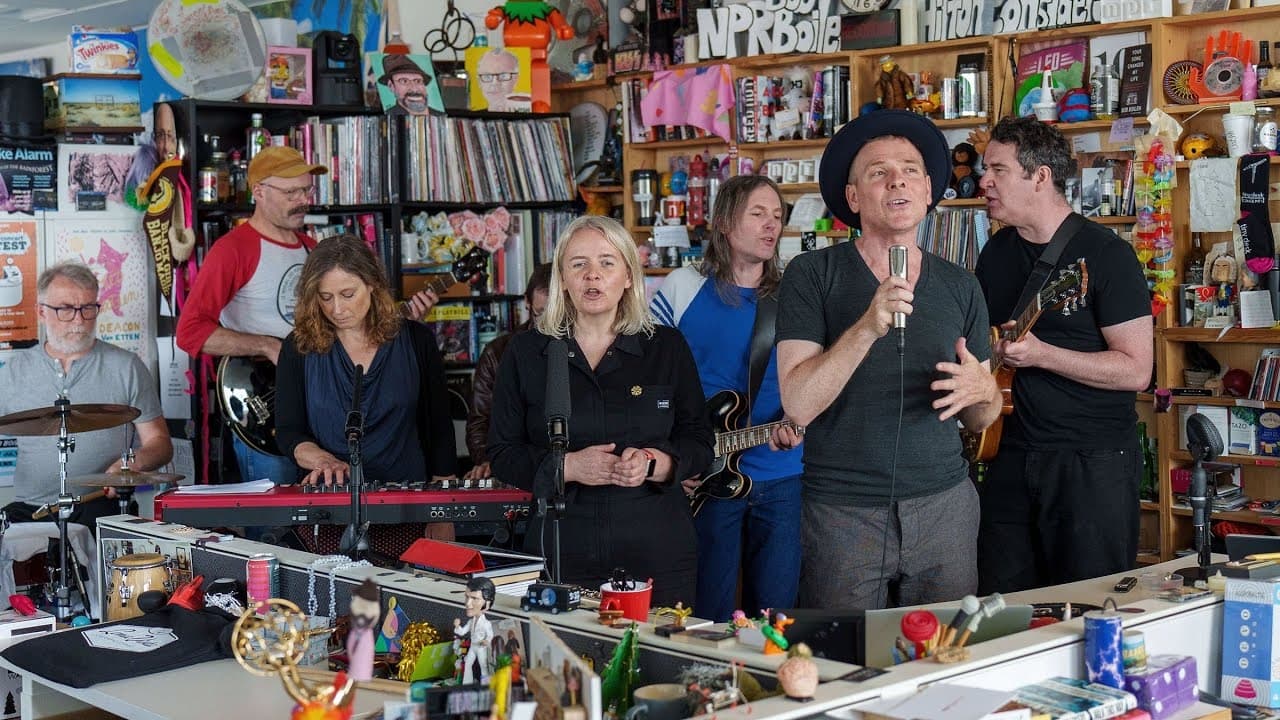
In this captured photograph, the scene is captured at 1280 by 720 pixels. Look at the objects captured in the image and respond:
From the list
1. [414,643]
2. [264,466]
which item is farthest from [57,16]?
[414,643]

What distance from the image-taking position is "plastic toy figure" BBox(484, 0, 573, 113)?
20.7ft

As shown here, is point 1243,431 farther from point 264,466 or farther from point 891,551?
point 264,466

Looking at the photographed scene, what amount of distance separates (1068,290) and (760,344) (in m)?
0.90

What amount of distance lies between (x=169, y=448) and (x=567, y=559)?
237 centimetres

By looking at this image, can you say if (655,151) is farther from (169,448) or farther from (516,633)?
(516,633)

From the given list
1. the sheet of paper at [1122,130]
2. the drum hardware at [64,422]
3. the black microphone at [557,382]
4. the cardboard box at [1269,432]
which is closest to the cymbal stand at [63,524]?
the drum hardware at [64,422]

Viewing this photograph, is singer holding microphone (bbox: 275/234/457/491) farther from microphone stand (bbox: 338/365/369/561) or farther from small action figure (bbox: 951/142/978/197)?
small action figure (bbox: 951/142/978/197)

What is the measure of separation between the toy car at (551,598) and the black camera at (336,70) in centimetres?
410

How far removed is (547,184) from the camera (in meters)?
6.43

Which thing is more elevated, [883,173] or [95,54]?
[95,54]

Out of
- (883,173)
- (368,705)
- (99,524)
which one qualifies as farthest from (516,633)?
(99,524)

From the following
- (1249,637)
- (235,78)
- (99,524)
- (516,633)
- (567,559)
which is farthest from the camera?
(235,78)

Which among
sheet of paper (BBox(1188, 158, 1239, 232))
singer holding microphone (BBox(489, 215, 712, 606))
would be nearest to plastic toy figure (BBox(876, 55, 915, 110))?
sheet of paper (BBox(1188, 158, 1239, 232))

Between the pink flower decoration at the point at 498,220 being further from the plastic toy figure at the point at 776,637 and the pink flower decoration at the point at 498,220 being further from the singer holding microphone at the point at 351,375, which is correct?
the plastic toy figure at the point at 776,637
